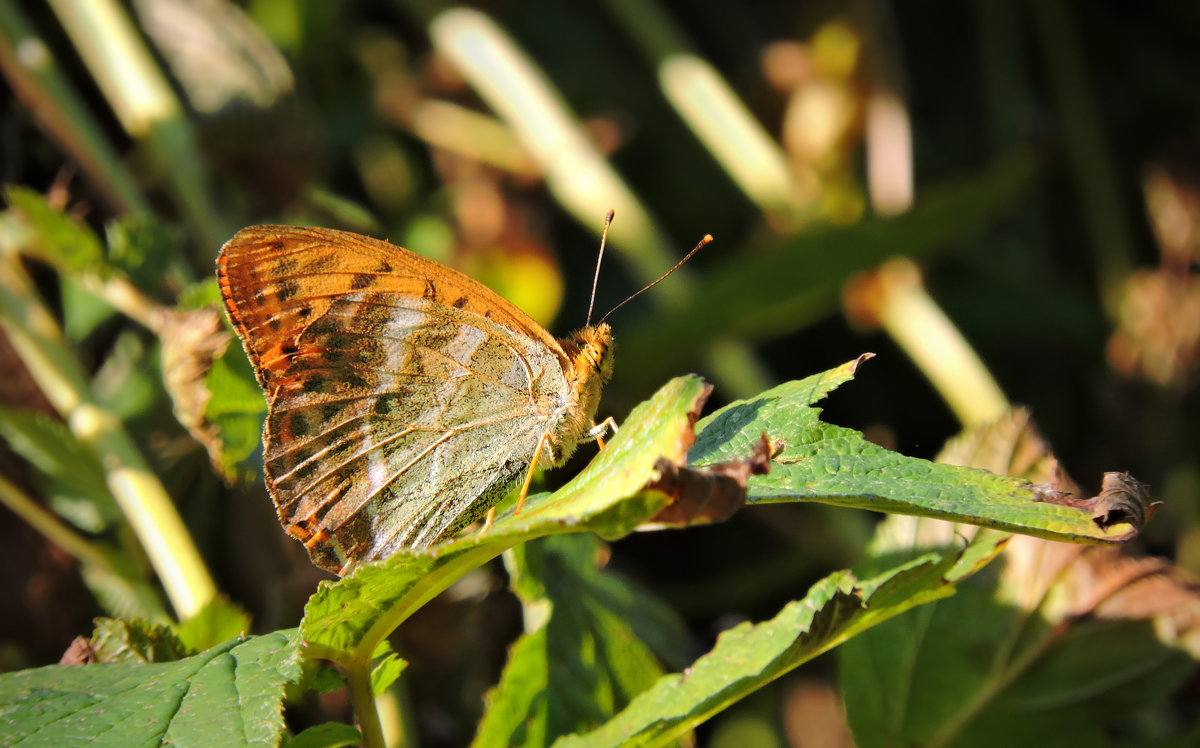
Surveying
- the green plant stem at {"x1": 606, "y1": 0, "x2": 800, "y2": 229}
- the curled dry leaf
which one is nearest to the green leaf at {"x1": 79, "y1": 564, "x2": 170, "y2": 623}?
the curled dry leaf

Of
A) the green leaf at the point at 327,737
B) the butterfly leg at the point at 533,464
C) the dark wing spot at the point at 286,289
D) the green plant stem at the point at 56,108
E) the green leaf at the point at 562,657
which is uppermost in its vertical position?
the green plant stem at the point at 56,108

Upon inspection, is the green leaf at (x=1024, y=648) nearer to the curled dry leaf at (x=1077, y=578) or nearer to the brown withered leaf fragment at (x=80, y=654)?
the curled dry leaf at (x=1077, y=578)

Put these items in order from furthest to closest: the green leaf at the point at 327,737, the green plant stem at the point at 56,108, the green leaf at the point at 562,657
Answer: the green plant stem at the point at 56,108 → the green leaf at the point at 562,657 → the green leaf at the point at 327,737

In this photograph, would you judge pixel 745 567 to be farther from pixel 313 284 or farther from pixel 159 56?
pixel 159 56

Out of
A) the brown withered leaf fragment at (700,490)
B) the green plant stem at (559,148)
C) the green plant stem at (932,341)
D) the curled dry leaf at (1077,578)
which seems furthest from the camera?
the green plant stem at (559,148)

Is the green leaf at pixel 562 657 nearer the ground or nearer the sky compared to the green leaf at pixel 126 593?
nearer the ground

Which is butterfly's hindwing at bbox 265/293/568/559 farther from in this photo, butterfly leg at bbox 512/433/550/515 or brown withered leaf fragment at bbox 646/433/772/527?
brown withered leaf fragment at bbox 646/433/772/527

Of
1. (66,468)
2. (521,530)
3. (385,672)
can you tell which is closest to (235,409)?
(66,468)

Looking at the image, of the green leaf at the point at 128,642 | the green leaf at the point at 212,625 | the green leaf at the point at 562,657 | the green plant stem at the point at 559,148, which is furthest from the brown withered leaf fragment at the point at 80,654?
the green plant stem at the point at 559,148
